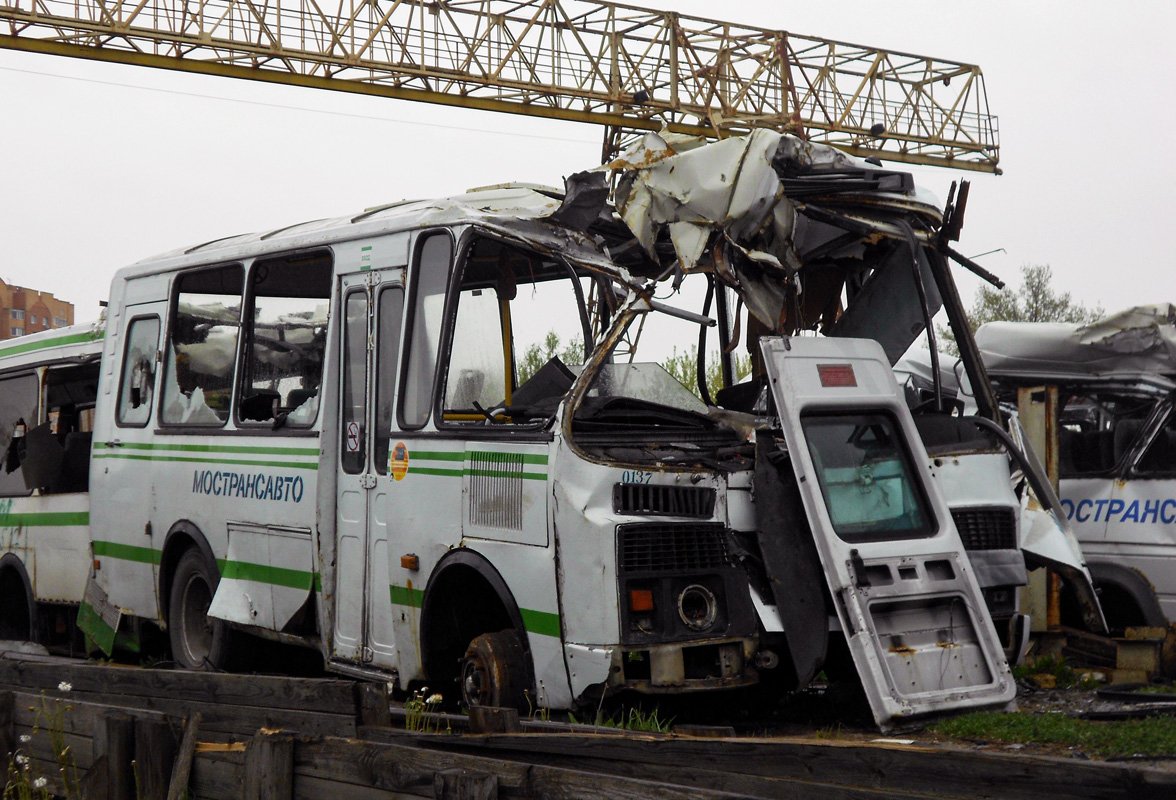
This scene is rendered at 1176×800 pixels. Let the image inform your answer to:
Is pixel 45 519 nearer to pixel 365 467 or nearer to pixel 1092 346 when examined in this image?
pixel 365 467

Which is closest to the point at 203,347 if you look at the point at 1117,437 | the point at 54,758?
the point at 54,758

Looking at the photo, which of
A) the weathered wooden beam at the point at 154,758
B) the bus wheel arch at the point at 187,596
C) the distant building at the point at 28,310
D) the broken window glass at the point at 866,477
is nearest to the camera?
the weathered wooden beam at the point at 154,758

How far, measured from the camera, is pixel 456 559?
6.99 m

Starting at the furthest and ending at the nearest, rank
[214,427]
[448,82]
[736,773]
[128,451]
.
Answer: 1. [448,82]
2. [128,451]
3. [214,427]
4. [736,773]

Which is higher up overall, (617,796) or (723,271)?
(723,271)

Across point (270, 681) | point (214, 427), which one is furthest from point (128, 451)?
point (270, 681)

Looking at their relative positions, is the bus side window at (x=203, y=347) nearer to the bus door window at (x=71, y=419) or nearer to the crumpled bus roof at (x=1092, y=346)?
the bus door window at (x=71, y=419)

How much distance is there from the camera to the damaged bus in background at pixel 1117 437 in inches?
340

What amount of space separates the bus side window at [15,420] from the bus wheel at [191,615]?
3.09 m

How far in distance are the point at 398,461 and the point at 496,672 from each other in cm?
157

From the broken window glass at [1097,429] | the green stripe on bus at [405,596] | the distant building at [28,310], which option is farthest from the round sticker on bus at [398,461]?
the distant building at [28,310]

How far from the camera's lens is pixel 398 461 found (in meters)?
7.55

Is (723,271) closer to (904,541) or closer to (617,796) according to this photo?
(904,541)

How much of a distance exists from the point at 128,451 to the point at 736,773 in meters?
7.53
